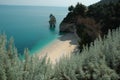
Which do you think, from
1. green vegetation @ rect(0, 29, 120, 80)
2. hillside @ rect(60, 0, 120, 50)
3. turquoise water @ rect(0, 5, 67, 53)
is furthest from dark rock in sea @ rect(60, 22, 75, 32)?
green vegetation @ rect(0, 29, 120, 80)

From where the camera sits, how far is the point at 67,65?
22.2ft

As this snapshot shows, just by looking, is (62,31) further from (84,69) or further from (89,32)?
(84,69)

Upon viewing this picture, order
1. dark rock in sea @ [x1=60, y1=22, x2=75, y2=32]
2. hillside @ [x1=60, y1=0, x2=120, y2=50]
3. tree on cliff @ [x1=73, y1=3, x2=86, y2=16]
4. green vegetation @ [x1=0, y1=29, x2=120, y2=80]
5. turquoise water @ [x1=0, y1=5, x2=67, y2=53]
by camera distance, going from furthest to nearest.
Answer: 1. dark rock in sea @ [x1=60, y1=22, x2=75, y2=32]
2. tree on cliff @ [x1=73, y1=3, x2=86, y2=16]
3. turquoise water @ [x1=0, y1=5, x2=67, y2=53]
4. hillside @ [x1=60, y1=0, x2=120, y2=50]
5. green vegetation @ [x1=0, y1=29, x2=120, y2=80]

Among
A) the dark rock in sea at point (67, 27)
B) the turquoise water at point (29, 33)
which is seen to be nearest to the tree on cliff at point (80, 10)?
the dark rock in sea at point (67, 27)

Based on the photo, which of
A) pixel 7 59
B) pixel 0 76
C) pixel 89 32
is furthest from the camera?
pixel 89 32

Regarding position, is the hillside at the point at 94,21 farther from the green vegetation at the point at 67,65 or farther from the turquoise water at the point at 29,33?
the green vegetation at the point at 67,65

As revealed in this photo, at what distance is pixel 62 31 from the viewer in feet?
161

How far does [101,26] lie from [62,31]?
1735 centimetres

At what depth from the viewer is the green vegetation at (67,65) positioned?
5.17 m

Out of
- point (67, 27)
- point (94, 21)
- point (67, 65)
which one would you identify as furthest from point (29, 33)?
point (67, 65)

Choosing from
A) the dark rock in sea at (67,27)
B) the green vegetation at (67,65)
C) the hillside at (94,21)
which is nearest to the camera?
the green vegetation at (67,65)

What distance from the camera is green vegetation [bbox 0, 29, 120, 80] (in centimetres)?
517

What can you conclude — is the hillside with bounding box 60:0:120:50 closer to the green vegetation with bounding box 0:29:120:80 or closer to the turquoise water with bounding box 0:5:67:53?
the turquoise water with bounding box 0:5:67:53

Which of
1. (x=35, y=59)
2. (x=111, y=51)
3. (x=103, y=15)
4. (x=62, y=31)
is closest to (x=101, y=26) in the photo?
(x=103, y=15)
